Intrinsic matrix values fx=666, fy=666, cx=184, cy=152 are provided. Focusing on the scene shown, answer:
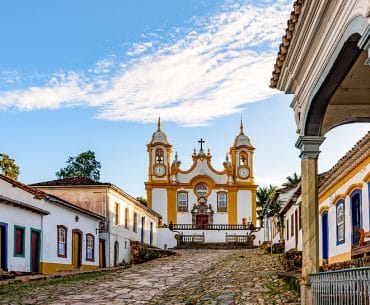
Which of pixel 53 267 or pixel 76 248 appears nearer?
pixel 53 267

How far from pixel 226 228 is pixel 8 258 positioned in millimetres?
27535

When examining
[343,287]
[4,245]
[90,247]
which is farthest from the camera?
[90,247]

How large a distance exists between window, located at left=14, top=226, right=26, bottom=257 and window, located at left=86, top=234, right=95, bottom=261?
6473 millimetres

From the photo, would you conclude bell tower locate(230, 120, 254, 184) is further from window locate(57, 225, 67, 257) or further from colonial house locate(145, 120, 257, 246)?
window locate(57, 225, 67, 257)

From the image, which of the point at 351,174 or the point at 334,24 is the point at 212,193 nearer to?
the point at 351,174

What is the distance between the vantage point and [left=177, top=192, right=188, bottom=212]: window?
52000mm

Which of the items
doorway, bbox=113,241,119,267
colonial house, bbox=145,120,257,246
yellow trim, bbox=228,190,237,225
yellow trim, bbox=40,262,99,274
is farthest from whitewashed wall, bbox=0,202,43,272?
yellow trim, bbox=228,190,237,225

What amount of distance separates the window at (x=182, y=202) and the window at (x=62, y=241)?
87.2 feet

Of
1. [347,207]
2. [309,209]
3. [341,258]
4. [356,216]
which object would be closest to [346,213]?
[347,207]

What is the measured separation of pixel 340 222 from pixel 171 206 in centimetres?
3373

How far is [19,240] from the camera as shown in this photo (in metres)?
21.8

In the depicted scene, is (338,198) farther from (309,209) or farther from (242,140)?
(242,140)

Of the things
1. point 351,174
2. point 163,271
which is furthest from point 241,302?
point 163,271

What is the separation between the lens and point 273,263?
76.0 ft
